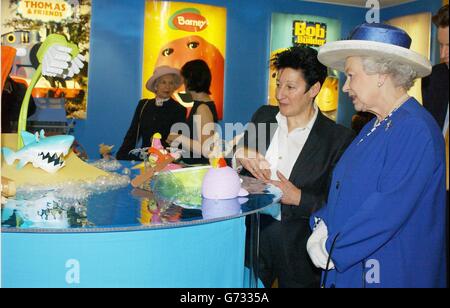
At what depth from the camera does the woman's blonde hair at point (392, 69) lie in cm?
176

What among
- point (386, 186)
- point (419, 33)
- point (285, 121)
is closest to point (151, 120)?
point (285, 121)

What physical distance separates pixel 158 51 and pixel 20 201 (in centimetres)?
526

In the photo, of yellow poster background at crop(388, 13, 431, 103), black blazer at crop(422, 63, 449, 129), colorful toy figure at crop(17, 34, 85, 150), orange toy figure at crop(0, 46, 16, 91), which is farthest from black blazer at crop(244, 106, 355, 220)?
yellow poster background at crop(388, 13, 431, 103)

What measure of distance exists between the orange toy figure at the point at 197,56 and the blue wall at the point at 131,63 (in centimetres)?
12

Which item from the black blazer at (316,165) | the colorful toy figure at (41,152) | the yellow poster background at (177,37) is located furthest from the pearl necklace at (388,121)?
the yellow poster background at (177,37)

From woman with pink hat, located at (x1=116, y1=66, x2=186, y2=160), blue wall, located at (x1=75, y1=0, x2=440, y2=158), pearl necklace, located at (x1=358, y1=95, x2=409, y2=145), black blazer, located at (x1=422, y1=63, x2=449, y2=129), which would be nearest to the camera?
pearl necklace, located at (x1=358, y1=95, x2=409, y2=145)

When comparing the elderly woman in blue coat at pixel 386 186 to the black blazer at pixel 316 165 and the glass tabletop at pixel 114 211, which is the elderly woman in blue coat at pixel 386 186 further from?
the black blazer at pixel 316 165

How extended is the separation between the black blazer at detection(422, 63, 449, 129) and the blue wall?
4748 mm

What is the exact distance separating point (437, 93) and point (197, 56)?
4773 mm

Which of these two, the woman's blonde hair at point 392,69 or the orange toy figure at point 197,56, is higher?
the orange toy figure at point 197,56

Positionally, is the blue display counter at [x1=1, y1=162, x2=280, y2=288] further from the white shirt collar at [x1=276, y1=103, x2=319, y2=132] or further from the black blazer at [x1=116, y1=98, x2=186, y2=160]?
the black blazer at [x1=116, y1=98, x2=186, y2=160]

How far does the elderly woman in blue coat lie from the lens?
5.26 feet

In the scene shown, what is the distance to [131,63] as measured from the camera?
21.8 feet
